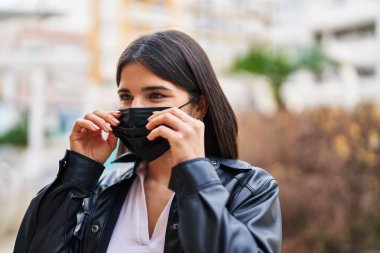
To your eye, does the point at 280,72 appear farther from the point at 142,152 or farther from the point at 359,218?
the point at 142,152

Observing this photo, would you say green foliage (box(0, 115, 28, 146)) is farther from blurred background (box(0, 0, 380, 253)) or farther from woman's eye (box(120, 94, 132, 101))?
woman's eye (box(120, 94, 132, 101))

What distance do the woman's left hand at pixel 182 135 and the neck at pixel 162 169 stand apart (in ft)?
0.91

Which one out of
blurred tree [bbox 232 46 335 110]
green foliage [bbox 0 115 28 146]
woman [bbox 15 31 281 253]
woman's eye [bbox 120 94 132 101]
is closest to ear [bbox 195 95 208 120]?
woman [bbox 15 31 281 253]

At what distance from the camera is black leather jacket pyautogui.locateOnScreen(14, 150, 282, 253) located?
112cm

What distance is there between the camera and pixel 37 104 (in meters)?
10.2

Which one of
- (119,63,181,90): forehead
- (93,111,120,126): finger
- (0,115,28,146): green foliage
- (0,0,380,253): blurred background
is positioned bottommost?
(0,115,28,146): green foliage

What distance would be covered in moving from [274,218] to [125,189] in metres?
0.48

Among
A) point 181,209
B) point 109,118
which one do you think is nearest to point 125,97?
point 109,118

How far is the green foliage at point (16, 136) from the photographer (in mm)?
16312

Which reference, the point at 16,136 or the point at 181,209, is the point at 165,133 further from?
the point at 16,136

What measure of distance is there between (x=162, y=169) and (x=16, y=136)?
16059 mm

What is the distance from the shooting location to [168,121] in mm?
1208

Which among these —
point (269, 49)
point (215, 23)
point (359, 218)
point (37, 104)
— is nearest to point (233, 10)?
point (215, 23)

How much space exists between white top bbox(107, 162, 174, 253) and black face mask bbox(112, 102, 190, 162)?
122mm
